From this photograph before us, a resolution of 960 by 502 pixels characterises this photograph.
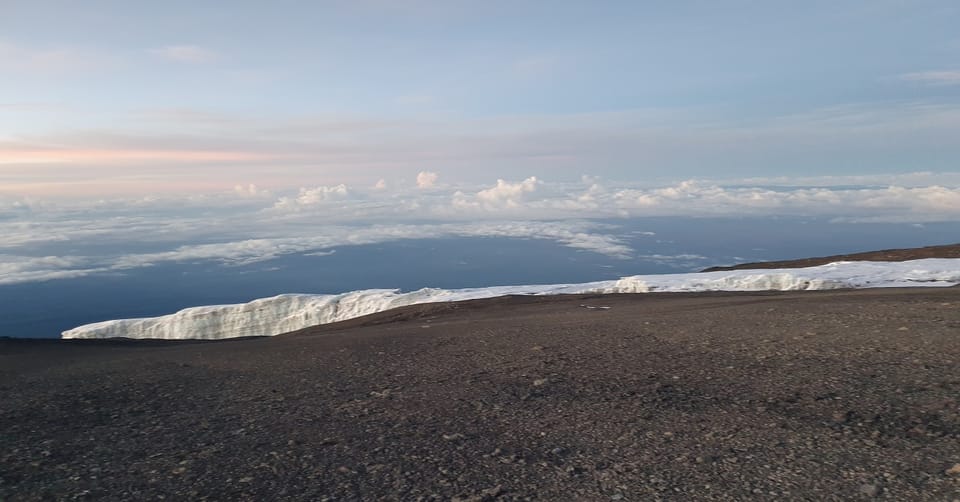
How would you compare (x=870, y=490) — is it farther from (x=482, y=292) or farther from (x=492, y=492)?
(x=482, y=292)

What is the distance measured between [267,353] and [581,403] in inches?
259

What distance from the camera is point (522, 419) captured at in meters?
6.17

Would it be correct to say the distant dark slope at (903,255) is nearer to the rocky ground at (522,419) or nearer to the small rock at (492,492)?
the rocky ground at (522,419)

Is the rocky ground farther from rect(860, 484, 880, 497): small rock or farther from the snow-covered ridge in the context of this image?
the snow-covered ridge

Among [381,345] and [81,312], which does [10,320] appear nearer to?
[81,312]

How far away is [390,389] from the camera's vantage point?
7.62m

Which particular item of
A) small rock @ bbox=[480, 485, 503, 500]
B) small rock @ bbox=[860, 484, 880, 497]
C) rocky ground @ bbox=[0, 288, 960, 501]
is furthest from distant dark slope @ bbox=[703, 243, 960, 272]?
small rock @ bbox=[480, 485, 503, 500]

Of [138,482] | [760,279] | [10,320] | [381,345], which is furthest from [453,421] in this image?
[10,320]

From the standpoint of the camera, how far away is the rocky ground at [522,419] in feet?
15.2

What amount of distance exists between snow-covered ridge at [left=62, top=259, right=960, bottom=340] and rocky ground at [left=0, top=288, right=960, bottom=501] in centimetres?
1373

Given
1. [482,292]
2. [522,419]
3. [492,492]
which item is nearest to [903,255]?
[482,292]

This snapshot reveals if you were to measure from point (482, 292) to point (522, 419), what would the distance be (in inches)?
986

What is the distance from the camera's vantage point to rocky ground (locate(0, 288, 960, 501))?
15.2 feet

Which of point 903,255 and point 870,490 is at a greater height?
point 903,255
